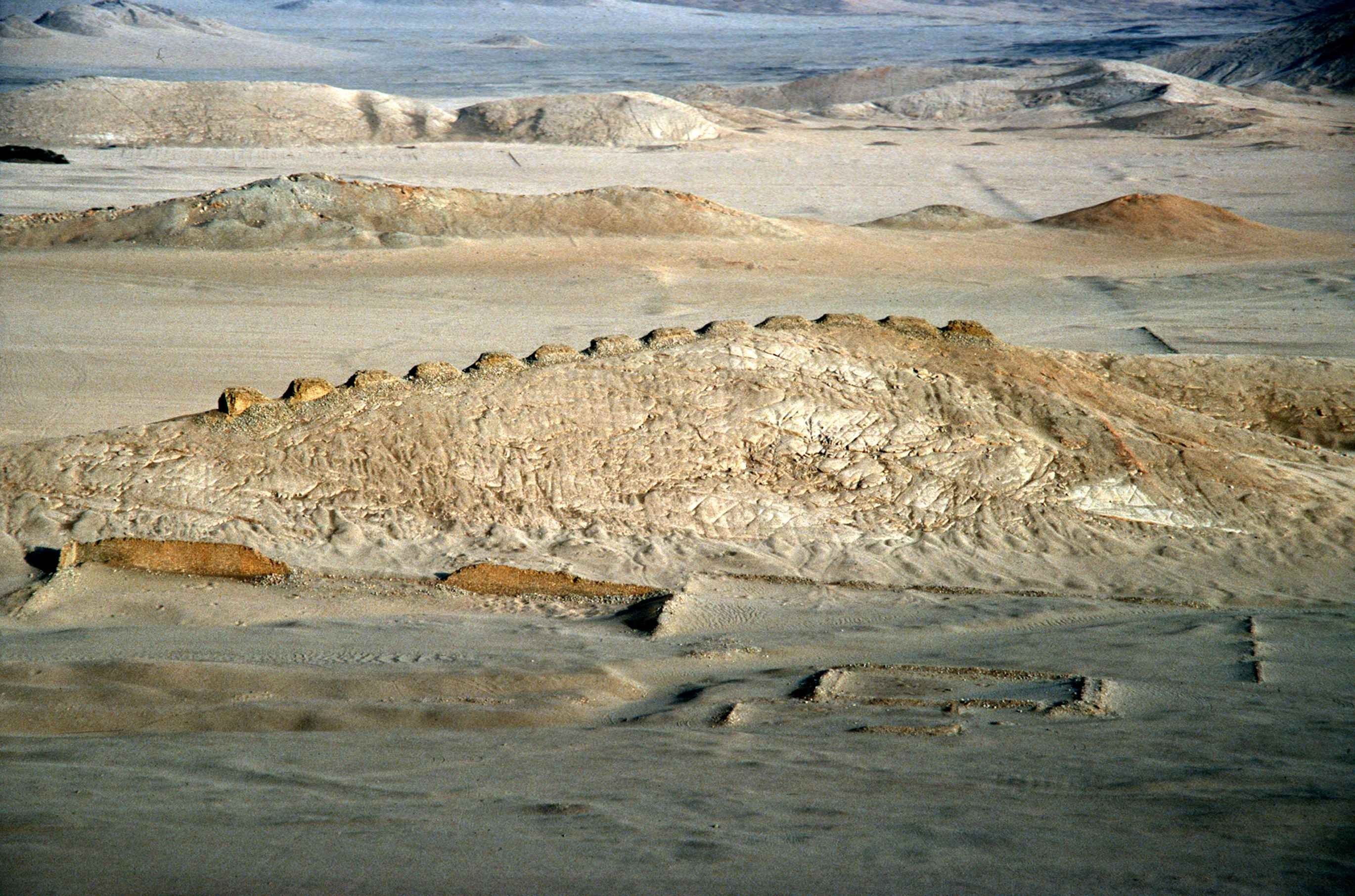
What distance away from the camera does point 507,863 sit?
304 cm

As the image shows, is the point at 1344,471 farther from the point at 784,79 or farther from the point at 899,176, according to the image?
the point at 784,79

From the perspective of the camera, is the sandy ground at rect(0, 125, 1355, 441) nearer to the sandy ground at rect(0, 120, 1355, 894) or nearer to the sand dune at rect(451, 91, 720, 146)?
the sandy ground at rect(0, 120, 1355, 894)

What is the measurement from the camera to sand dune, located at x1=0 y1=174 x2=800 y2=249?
16438mm

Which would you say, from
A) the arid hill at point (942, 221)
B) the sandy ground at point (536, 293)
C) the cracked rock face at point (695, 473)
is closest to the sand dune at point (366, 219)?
the sandy ground at point (536, 293)

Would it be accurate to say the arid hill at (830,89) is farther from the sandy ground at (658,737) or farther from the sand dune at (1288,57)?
the sandy ground at (658,737)

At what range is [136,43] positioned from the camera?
72625mm

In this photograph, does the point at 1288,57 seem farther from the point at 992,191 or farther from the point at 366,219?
the point at 366,219

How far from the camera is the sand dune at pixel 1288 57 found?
4950 cm

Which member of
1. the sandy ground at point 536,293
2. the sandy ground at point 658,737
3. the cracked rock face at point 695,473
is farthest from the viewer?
the sandy ground at point 536,293

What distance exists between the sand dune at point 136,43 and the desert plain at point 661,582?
187ft

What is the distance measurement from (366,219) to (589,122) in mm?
18091

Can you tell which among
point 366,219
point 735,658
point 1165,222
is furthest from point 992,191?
point 735,658

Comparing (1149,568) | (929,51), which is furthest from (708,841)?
(929,51)

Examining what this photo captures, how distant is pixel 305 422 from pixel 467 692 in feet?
9.34
